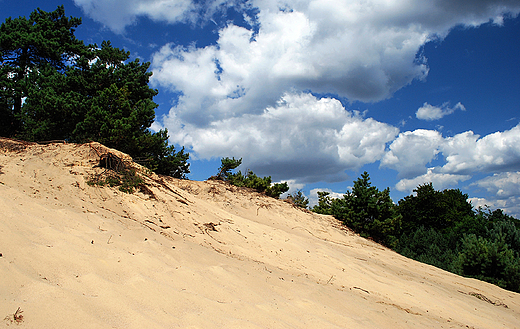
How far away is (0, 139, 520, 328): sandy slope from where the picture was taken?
275 cm

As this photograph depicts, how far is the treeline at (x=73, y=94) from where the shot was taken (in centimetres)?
1305

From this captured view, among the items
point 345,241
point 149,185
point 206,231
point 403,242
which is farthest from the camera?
point 403,242

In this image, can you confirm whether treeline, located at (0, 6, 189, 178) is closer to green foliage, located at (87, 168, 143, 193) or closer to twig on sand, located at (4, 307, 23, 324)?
green foliage, located at (87, 168, 143, 193)

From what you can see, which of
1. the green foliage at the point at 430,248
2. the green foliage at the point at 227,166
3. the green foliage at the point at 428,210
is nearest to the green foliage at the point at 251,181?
the green foliage at the point at 227,166

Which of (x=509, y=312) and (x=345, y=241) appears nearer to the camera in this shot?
(x=509, y=312)

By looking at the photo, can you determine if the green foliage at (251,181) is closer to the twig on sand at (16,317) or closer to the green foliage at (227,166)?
the green foliage at (227,166)

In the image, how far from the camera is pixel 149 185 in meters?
7.32

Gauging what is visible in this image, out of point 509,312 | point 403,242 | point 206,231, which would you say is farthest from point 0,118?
Answer: point 509,312

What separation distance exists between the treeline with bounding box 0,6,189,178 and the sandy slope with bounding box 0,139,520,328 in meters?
3.52

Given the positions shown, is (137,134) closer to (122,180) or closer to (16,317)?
(122,180)

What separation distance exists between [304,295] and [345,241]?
7718 mm

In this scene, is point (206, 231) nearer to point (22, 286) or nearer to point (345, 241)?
point (22, 286)

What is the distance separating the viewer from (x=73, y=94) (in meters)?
15.8

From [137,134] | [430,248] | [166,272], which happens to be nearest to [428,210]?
[430,248]
